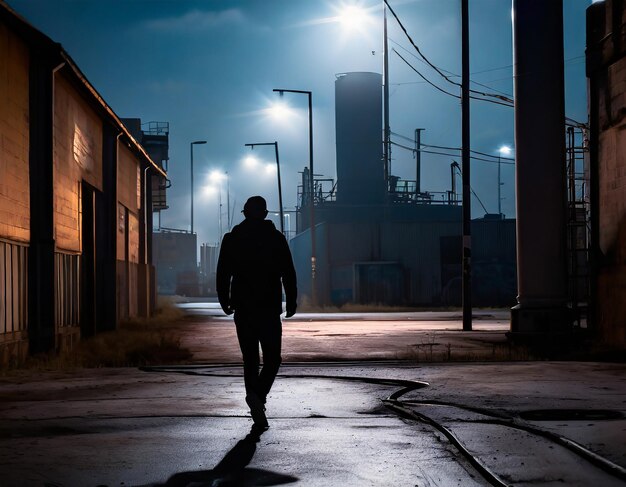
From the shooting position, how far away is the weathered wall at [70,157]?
17.2 metres

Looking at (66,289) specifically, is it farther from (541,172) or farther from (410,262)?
(410,262)

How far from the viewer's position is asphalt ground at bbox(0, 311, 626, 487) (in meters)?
5.22

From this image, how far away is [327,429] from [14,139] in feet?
29.6

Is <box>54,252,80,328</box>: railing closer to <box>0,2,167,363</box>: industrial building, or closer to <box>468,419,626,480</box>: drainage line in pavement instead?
<box>0,2,167,363</box>: industrial building

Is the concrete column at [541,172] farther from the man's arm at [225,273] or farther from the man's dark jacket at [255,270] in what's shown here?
the man's arm at [225,273]

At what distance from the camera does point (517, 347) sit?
600 inches

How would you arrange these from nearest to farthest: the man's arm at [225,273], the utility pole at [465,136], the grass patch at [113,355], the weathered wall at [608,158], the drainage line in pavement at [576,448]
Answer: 1. the drainage line in pavement at [576,448]
2. the man's arm at [225,273]
3. the grass patch at [113,355]
4. the weathered wall at [608,158]
5. the utility pole at [465,136]

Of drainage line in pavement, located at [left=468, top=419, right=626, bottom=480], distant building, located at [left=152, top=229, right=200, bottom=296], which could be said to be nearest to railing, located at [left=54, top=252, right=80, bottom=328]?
drainage line in pavement, located at [left=468, top=419, right=626, bottom=480]

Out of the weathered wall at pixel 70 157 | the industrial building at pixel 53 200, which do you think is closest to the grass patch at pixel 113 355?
the industrial building at pixel 53 200

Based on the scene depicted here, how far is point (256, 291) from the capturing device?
718 cm

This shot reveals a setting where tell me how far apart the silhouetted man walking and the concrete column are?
890 cm

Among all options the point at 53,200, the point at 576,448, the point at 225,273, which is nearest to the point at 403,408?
the point at 225,273

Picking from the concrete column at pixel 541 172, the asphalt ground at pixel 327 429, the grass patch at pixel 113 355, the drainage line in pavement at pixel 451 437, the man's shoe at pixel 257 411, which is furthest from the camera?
the concrete column at pixel 541 172

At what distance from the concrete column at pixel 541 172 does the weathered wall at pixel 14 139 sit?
7920 millimetres
